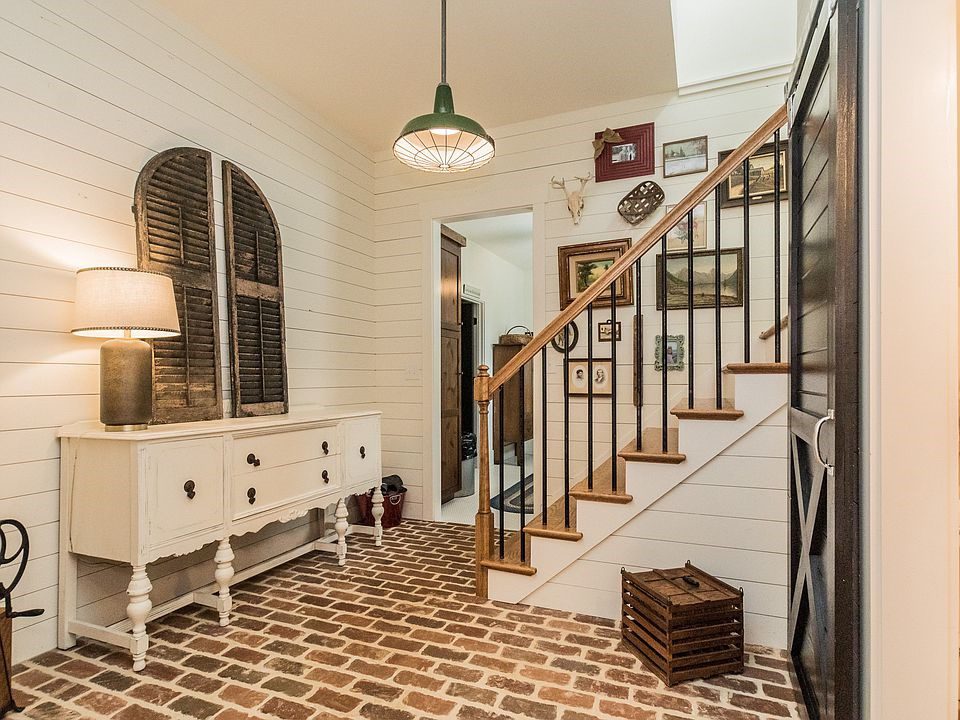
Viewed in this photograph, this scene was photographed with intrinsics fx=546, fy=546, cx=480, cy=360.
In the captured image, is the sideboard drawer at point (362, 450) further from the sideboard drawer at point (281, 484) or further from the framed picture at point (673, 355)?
the framed picture at point (673, 355)

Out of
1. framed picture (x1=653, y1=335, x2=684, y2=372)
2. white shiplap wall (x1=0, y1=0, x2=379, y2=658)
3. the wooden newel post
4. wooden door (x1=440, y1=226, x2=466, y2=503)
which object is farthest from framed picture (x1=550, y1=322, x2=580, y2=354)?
white shiplap wall (x1=0, y1=0, x2=379, y2=658)

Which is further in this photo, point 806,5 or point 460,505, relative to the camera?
point 460,505

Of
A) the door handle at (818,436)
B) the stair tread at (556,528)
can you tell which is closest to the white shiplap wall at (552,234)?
the stair tread at (556,528)

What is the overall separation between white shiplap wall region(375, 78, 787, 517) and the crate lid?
140 centimetres

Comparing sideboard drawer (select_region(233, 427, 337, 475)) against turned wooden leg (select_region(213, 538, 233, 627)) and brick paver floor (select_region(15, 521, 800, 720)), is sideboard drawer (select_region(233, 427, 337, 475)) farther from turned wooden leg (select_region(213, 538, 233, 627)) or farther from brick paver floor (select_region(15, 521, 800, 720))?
brick paver floor (select_region(15, 521, 800, 720))

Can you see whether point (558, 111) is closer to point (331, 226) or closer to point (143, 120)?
point (331, 226)

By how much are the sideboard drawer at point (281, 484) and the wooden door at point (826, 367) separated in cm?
233

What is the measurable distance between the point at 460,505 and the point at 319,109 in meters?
3.40

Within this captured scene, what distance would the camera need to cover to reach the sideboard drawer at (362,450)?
337cm

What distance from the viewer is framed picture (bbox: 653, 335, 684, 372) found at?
3.51m

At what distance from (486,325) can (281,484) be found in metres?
4.83

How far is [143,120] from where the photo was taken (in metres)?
2.68

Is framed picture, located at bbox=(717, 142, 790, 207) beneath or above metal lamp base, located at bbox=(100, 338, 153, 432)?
above

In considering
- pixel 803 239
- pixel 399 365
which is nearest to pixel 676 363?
pixel 803 239
